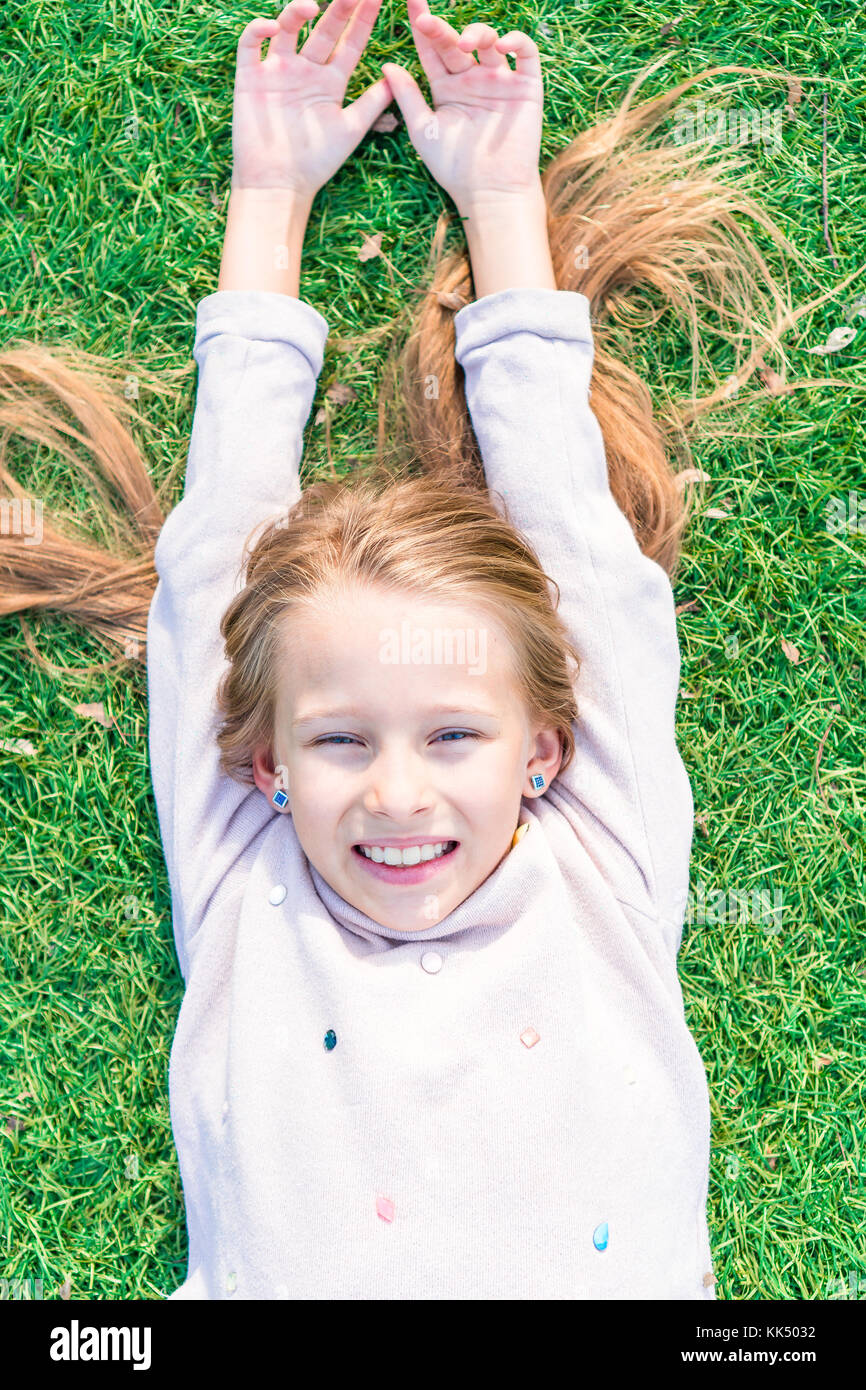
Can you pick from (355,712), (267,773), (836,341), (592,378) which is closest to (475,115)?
(592,378)

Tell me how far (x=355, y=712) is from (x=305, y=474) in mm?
987

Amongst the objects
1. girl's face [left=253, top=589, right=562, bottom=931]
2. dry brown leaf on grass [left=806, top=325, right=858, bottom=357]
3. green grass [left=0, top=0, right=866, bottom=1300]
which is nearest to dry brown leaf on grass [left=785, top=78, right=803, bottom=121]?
green grass [left=0, top=0, right=866, bottom=1300]

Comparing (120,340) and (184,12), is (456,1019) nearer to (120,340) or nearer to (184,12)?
(120,340)

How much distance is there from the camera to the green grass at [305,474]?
2.85 m

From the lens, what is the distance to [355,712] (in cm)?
221

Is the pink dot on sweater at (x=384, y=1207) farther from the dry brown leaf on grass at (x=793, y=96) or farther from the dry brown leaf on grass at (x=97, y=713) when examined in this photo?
the dry brown leaf on grass at (x=793, y=96)

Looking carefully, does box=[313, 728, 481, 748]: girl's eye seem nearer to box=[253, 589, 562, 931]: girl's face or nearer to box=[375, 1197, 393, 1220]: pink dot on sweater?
box=[253, 589, 562, 931]: girl's face

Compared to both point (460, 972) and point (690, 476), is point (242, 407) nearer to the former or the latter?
point (690, 476)

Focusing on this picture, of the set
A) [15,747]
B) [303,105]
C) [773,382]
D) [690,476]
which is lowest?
[15,747]

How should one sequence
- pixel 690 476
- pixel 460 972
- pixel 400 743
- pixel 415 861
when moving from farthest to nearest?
pixel 690 476 → pixel 460 972 → pixel 415 861 → pixel 400 743

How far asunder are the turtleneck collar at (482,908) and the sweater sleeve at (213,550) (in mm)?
354

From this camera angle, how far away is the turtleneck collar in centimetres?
243

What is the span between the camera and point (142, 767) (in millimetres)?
2918
